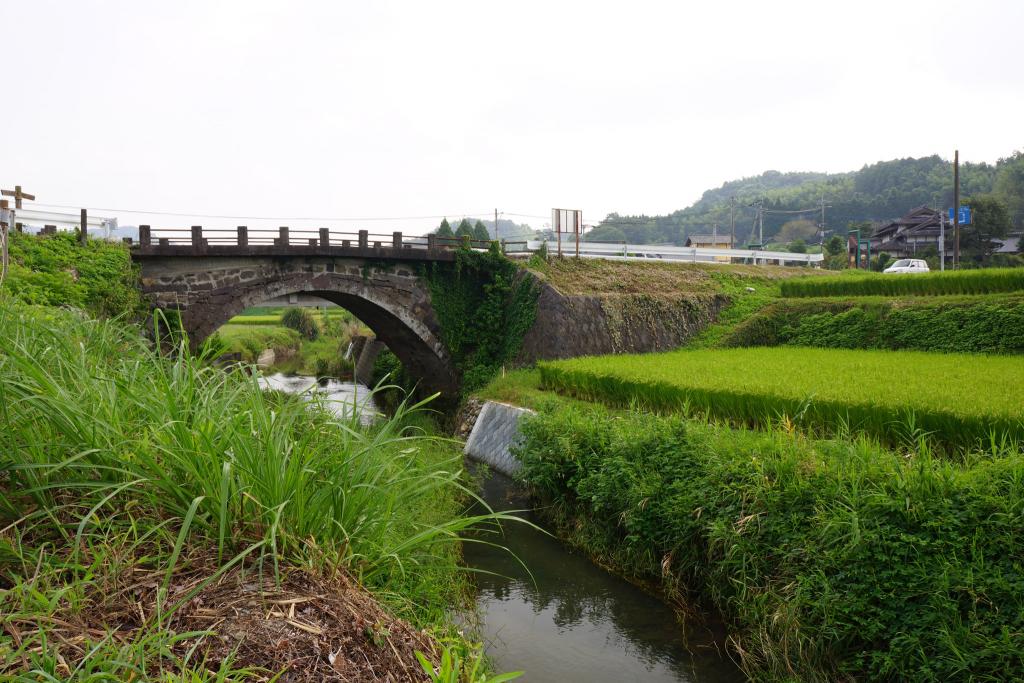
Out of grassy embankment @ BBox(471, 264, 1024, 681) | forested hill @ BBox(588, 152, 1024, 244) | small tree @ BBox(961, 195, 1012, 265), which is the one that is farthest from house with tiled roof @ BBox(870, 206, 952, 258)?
grassy embankment @ BBox(471, 264, 1024, 681)

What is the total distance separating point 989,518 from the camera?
16.1 feet

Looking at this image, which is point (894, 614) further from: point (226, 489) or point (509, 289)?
point (509, 289)

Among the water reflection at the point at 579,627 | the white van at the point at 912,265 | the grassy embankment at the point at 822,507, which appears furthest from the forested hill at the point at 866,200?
the water reflection at the point at 579,627

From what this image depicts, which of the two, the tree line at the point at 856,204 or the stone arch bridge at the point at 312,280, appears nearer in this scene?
the stone arch bridge at the point at 312,280

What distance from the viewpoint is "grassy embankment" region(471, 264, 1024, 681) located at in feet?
15.5

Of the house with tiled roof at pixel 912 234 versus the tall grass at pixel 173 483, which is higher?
the house with tiled roof at pixel 912 234

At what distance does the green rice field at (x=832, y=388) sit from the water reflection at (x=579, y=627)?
7.49 ft

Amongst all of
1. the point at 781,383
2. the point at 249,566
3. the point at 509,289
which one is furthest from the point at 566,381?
the point at 249,566

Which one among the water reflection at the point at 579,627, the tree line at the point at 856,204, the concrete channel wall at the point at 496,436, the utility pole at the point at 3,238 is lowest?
the water reflection at the point at 579,627

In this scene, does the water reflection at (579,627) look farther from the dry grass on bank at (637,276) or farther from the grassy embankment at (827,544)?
the dry grass on bank at (637,276)

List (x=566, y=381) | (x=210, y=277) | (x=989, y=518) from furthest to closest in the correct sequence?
(x=210, y=277), (x=566, y=381), (x=989, y=518)

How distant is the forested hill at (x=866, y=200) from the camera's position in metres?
59.1

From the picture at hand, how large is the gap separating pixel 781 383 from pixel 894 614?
17.4 feet

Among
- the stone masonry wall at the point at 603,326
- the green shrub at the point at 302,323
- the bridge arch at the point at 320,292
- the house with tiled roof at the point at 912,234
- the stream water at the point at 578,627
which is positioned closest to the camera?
the stream water at the point at 578,627
